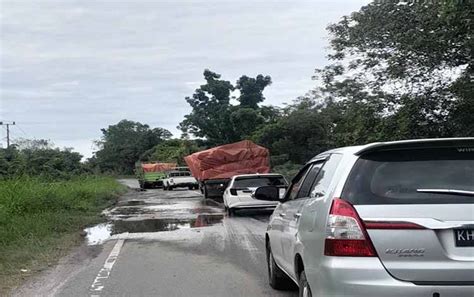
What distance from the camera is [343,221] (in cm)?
411

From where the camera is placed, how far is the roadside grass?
9981 mm

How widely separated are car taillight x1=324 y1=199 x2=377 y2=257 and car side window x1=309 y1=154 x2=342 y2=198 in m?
0.44

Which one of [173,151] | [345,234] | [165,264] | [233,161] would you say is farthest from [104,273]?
[173,151]

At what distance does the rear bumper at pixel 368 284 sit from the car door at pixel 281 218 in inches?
80.7

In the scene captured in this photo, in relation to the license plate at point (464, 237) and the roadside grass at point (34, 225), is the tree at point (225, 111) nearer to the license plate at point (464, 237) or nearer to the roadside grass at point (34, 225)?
the roadside grass at point (34, 225)

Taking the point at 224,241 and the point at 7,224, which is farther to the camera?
the point at 7,224

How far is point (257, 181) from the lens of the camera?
64.5 ft

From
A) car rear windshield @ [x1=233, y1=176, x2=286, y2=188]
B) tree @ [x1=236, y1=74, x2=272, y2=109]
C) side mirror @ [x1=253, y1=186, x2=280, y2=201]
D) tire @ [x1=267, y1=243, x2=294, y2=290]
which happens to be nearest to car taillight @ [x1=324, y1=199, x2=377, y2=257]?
side mirror @ [x1=253, y1=186, x2=280, y2=201]

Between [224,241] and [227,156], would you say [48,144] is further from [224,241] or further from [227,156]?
[224,241]

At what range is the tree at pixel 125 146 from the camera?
102 metres

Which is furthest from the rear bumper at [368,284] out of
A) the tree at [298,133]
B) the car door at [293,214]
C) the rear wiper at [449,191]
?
the tree at [298,133]

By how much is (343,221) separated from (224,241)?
28.0 ft

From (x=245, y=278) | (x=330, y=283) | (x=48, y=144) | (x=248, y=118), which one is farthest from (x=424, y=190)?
(x=48, y=144)

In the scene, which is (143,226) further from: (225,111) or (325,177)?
(225,111)
